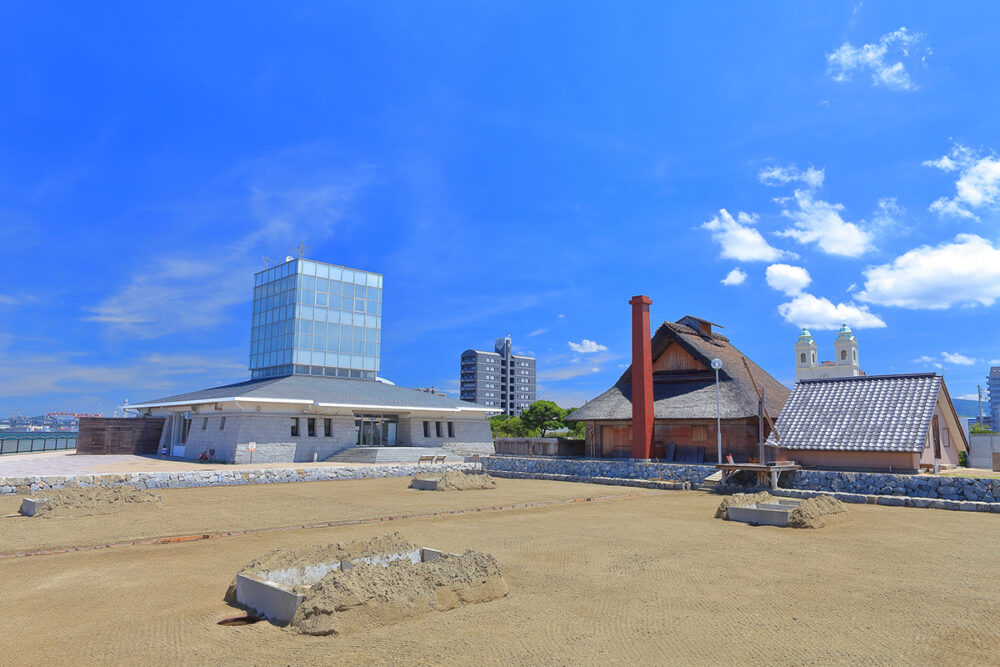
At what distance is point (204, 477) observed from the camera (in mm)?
23391

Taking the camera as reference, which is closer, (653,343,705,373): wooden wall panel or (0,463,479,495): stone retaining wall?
(0,463,479,495): stone retaining wall

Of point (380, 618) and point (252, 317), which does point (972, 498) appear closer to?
point (380, 618)

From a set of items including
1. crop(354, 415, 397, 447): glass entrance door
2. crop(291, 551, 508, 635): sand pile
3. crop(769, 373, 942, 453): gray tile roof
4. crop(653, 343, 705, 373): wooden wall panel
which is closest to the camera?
crop(291, 551, 508, 635): sand pile

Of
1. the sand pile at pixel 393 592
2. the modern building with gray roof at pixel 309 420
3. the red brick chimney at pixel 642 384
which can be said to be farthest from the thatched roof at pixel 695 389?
the sand pile at pixel 393 592

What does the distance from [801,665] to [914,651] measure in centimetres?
126

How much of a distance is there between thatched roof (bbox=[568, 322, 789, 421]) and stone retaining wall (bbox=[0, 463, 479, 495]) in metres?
8.34

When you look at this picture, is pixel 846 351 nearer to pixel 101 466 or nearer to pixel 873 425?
pixel 873 425

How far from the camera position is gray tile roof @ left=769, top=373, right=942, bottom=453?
19953 millimetres

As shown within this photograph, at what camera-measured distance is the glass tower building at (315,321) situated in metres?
44.6

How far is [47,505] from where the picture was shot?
590 inches

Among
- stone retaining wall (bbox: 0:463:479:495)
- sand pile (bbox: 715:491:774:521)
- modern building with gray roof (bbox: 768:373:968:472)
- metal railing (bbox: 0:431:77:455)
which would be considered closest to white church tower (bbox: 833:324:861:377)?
modern building with gray roof (bbox: 768:373:968:472)

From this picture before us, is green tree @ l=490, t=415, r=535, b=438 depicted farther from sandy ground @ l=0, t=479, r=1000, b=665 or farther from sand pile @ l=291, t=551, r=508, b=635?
sand pile @ l=291, t=551, r=508, b=635

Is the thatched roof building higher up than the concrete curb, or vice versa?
the thatched roof building

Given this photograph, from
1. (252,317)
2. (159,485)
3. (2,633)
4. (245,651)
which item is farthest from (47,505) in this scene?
(252,317)
